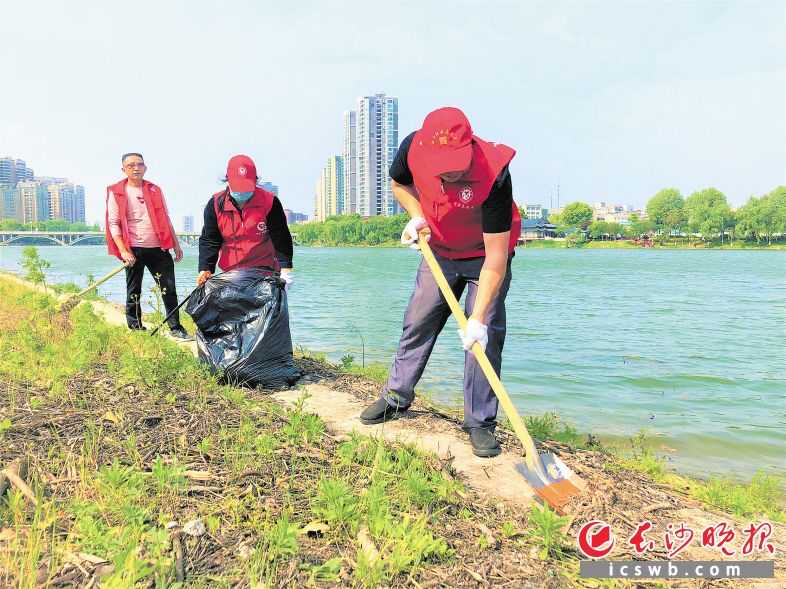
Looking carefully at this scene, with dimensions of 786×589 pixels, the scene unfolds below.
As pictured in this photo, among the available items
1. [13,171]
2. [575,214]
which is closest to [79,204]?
[13,171]

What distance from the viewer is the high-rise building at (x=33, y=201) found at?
8428 cm

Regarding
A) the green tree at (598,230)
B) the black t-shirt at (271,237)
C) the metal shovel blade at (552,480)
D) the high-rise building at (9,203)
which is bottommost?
the metal shovel blade at (552,480)

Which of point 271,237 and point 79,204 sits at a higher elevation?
point 79,204

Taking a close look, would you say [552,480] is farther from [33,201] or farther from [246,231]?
[33,201]

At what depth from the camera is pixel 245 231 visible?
4.35 metres

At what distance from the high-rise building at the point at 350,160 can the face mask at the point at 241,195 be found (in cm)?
12543

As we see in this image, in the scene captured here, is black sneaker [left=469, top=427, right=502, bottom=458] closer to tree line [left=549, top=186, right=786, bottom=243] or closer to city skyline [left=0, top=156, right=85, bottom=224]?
tree line [left=549, top=186, right=786, bottom=243]

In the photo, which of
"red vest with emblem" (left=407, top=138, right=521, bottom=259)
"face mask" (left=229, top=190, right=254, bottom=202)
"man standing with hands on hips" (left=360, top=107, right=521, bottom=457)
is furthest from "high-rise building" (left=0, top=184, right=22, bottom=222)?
"red vest with emblem" (left=407, top=138, right=521, bottom=259)

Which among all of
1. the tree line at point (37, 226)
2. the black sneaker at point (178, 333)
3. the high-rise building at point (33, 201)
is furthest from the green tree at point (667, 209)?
the high-rise building at point (33, 201)

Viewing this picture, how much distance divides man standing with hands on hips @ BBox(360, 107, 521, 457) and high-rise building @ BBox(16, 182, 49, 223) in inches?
3763

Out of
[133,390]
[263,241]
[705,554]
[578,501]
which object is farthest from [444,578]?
[263,241]

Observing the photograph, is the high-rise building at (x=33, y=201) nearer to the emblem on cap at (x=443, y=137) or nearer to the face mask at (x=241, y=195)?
the face mask at (x=241, y=195)

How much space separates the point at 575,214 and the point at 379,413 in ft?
352

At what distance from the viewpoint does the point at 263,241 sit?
447 centimetres
